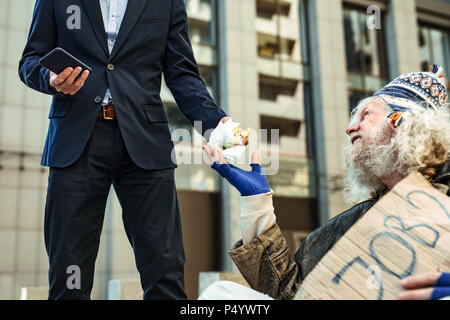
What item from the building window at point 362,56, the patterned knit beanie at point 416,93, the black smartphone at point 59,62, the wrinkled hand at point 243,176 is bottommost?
the wrinkled hand at point 243,176

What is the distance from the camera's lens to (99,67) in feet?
7.48

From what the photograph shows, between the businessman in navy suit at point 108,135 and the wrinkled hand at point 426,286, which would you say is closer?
the wrinkled hand at point 426,286

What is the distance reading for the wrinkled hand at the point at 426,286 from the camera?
52.5 inches

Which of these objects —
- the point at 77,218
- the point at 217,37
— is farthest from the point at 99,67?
the point at 217,37

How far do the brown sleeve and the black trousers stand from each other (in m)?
0.34

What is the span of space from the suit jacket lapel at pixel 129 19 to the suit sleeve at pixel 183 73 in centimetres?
20

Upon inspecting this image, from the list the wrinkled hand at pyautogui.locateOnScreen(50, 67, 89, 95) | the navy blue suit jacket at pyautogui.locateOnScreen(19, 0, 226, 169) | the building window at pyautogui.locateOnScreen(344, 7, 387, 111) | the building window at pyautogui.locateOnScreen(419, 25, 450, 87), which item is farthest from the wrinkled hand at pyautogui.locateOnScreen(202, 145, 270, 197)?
→ the building window at pyautogui.locateOnScreen(419, 25, 450, 87)

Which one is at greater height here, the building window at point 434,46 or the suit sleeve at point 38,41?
the building window at point 434,46

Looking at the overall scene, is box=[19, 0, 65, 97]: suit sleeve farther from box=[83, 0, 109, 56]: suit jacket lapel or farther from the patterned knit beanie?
the patterned knit beanie

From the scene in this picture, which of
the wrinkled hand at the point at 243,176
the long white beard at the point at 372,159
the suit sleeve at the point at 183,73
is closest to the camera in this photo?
the wrinkled hand at the point at 243,176

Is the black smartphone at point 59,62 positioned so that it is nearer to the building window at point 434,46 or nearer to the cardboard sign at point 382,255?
the cardboard sign at point 382,255

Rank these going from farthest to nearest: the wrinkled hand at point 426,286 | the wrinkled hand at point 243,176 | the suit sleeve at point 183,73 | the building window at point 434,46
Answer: the building window at point 434,46, the suit sleeve at point 183,73, the wrinkled hand at point 243,176, the wrinkled hand at point 426,286

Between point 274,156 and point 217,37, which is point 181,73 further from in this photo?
point 217,37

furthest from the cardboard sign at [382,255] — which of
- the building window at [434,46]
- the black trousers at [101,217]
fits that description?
the building window at [434,46]
